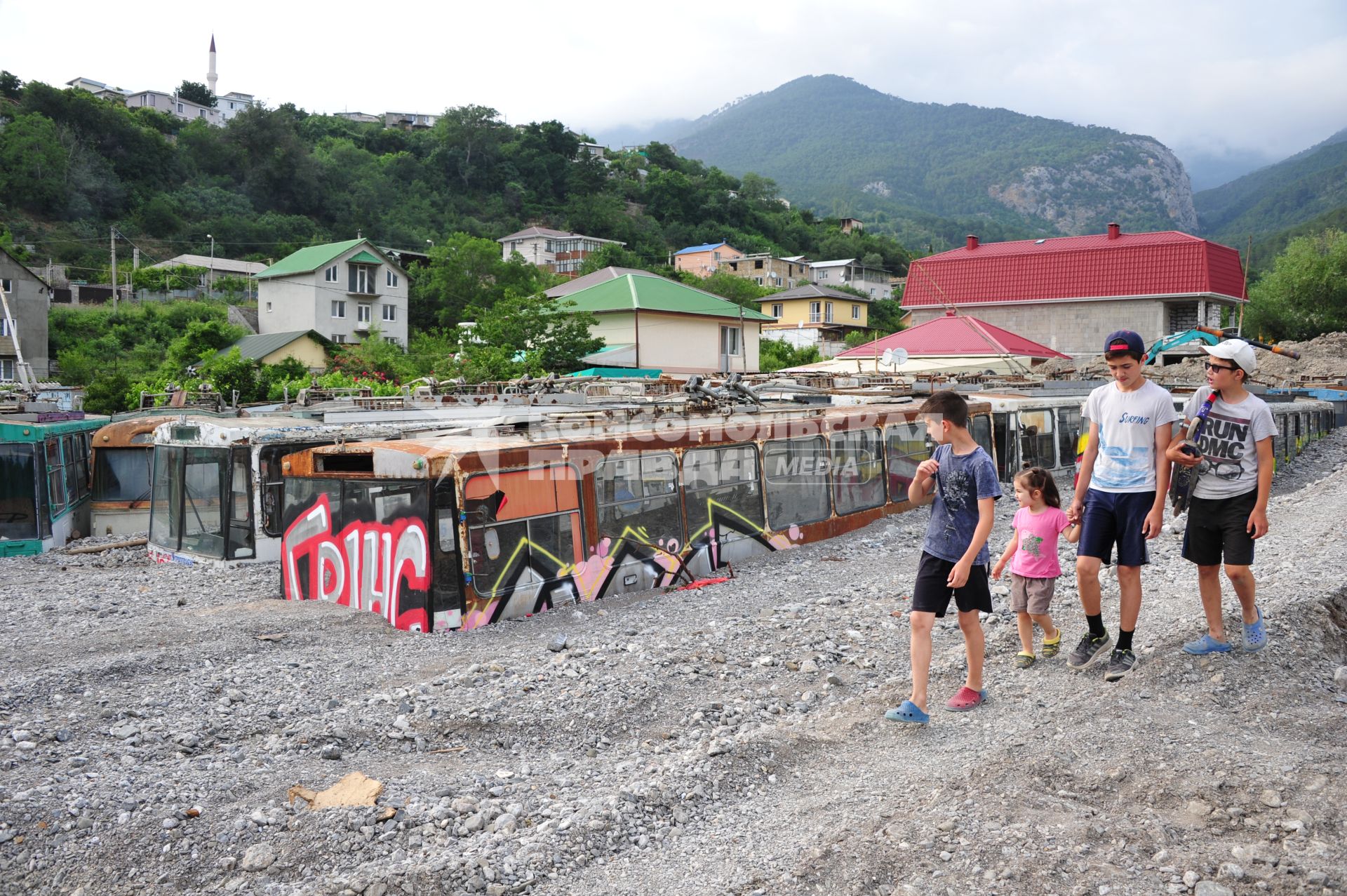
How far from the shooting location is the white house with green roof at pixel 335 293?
53.8 metres

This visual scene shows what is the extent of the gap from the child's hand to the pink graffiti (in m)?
4.47

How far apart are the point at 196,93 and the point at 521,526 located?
138174 millimetres

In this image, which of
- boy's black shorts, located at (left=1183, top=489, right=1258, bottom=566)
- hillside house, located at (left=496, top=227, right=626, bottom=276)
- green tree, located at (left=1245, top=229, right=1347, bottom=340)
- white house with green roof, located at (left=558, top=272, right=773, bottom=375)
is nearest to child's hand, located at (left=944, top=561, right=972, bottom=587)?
boy's black shorts, located at (left=1183, top=489, right=1258, bottom=566)

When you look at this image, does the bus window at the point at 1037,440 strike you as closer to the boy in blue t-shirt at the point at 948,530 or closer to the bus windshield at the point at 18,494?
the boy in blue t-shirt at the point at 948,530

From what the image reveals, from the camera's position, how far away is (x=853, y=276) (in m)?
94.9

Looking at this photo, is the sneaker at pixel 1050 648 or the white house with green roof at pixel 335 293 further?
the white house with green roof at pixel 335 293

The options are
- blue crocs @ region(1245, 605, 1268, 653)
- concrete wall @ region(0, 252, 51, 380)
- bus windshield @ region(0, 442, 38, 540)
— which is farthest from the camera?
concrete wall @ region(0, 252, 51, 380)

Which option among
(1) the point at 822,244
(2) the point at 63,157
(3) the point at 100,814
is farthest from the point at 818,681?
(1) the point at 822,244

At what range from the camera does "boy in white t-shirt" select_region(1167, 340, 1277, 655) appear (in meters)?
5.63

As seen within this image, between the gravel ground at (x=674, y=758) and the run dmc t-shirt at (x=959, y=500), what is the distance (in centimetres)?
103

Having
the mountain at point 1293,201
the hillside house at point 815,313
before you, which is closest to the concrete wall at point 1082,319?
the hillside house at point 815,313

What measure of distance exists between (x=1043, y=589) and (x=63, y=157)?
76.6 metres

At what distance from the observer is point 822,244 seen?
106438 millimetres

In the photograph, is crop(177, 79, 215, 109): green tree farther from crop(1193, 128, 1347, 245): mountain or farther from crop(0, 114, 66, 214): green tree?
crop(1193, 128, 1347, 245): mountain
